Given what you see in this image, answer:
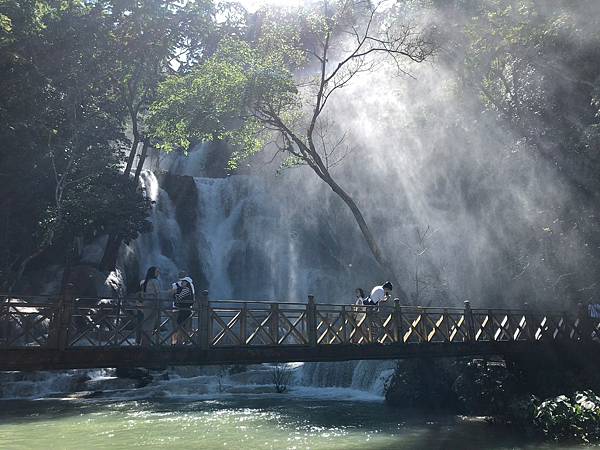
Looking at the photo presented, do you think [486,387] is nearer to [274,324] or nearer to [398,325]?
[398,325]

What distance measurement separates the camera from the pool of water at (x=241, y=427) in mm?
13539

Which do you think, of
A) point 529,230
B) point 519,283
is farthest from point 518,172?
point 519,283

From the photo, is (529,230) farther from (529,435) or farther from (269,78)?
(269,78)

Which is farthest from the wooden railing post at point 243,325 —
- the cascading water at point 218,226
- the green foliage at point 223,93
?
the cascading water at point 218,226

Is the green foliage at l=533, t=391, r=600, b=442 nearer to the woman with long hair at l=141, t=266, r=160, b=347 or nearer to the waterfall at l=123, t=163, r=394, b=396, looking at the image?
the woman with long hair at l=141, t=266, r=160, b=347

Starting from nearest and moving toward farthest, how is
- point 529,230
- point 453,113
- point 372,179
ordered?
1. point 529,230
2. point 453,113
3. point 372,179

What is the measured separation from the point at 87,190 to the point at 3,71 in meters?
6.70

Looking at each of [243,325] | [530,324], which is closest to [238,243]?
[530,324]

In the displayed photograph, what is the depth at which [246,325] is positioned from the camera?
1446 cm

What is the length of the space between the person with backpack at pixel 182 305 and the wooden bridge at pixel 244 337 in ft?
0.20

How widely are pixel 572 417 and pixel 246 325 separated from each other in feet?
27.4

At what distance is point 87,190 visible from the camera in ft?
91.8

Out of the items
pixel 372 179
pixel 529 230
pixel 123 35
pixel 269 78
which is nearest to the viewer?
pixel 269 78

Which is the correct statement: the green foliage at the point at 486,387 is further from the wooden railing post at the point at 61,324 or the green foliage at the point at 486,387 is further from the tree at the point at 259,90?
the wooden railing post at the point at 61,324
